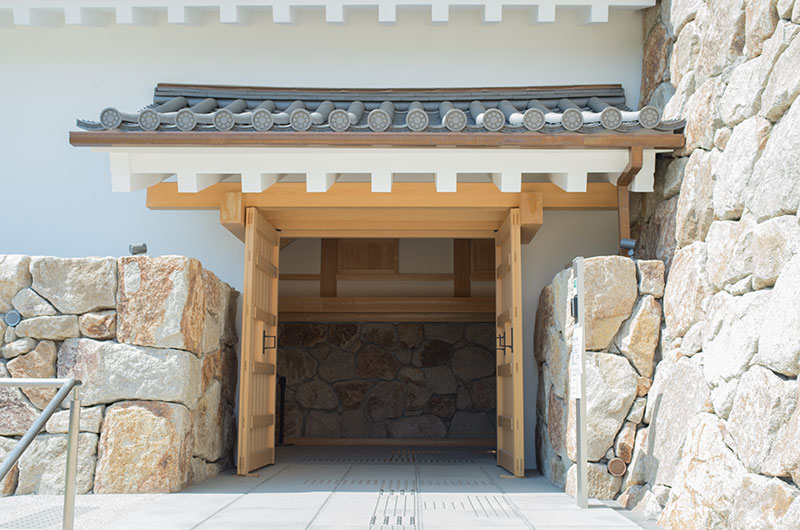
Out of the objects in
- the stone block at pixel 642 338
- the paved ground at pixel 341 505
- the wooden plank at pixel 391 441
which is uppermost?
the stone block at pixel 642 338

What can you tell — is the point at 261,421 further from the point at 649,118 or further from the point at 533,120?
the point at 649,118

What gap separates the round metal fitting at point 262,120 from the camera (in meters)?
5.77

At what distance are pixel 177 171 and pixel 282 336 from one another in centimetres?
543

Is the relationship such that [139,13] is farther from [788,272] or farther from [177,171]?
[788,272]

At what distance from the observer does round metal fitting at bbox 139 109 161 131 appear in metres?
5.81

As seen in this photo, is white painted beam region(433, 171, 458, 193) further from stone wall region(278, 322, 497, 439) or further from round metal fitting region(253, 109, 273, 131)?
stone wall region(278, 322, 497, 439)

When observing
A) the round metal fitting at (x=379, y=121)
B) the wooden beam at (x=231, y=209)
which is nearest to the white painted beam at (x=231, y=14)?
the wooden beam at (x=231, y=209)

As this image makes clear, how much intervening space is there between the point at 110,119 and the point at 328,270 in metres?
4.63

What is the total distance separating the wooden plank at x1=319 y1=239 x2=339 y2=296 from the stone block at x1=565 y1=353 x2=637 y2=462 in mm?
5219

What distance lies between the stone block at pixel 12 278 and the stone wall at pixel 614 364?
158 inches

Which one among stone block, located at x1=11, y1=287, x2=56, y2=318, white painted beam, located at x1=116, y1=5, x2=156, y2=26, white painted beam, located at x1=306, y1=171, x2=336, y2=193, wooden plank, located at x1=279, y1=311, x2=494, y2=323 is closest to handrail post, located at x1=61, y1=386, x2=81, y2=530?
stone block, located at x1=11, y1=287, x2=56, y2=318

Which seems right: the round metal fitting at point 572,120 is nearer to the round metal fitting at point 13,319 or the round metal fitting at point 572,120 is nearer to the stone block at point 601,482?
the stone block at point 601,482

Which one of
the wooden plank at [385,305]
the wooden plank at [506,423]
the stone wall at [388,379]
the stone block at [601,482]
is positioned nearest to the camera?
the stone block at [601,482]

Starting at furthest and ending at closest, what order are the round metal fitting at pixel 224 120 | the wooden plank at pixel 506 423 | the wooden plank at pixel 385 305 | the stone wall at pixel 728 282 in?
the wooden plank at pixel 385 305
the wooden plank at pixel 506 423
the round metal fitting at pixel 224 120
the stone wall at pixel 728 282
